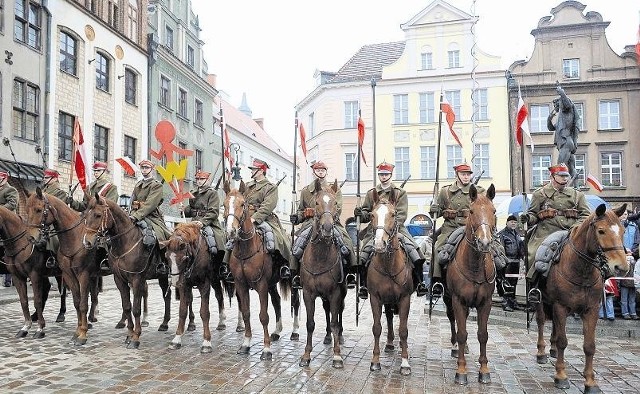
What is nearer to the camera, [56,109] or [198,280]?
[198,280]

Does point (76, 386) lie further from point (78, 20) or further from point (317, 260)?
point (78, 20)

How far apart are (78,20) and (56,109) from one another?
409cm

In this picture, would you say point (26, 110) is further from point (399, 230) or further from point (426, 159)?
point (426, 159)

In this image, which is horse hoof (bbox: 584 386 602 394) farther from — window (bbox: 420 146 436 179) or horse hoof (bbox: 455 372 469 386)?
window (bbox: 420 146 436 179)

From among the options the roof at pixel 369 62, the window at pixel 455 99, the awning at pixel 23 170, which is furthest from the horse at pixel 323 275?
the roof at pixel 369 62

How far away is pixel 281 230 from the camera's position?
10078 millimetres

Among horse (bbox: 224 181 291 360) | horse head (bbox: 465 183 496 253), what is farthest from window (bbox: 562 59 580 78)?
horse head (bbox: 465 183 496 253)

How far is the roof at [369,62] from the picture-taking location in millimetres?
40406

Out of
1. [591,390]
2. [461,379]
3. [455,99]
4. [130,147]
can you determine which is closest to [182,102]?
[130,147]

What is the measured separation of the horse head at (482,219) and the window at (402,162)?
100 feet

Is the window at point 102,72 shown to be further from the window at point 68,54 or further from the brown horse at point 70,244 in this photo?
the brown horse at point 70,244

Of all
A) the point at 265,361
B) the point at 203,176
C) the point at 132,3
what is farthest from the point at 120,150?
the point at 265,361

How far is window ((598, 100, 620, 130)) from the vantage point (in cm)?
3531

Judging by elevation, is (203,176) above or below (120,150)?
below
